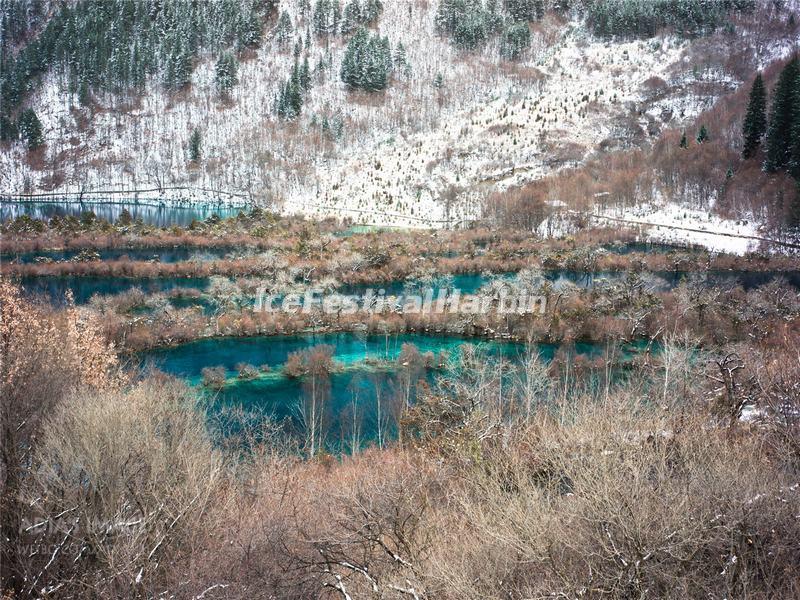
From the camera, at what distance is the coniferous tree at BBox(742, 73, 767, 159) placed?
5716 cm

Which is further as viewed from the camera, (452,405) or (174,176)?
(174,176)

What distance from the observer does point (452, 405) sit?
1833cm

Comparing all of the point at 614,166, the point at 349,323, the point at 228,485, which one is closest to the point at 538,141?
the point at 614,166

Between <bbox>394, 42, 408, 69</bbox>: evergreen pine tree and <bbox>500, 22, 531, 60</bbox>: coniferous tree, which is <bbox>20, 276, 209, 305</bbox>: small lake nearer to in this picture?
<bbox>394, 42, 408, 69</bbox>: evergreen pine tree

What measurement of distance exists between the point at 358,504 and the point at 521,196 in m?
60.6

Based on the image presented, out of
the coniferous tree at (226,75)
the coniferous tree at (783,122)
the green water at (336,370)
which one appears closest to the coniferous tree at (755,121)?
the coniferous tree at (783,122)

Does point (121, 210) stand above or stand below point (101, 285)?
above

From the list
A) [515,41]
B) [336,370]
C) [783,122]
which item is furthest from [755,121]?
[515,41]

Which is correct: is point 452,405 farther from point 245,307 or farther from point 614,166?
point 614,166

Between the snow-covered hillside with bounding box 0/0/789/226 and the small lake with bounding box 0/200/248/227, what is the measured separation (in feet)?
14.4

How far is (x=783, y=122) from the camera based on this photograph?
5300cm

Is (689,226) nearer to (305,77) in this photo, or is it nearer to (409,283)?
(409,283)

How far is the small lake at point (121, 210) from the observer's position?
72.3 meters

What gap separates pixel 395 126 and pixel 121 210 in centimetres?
4274
